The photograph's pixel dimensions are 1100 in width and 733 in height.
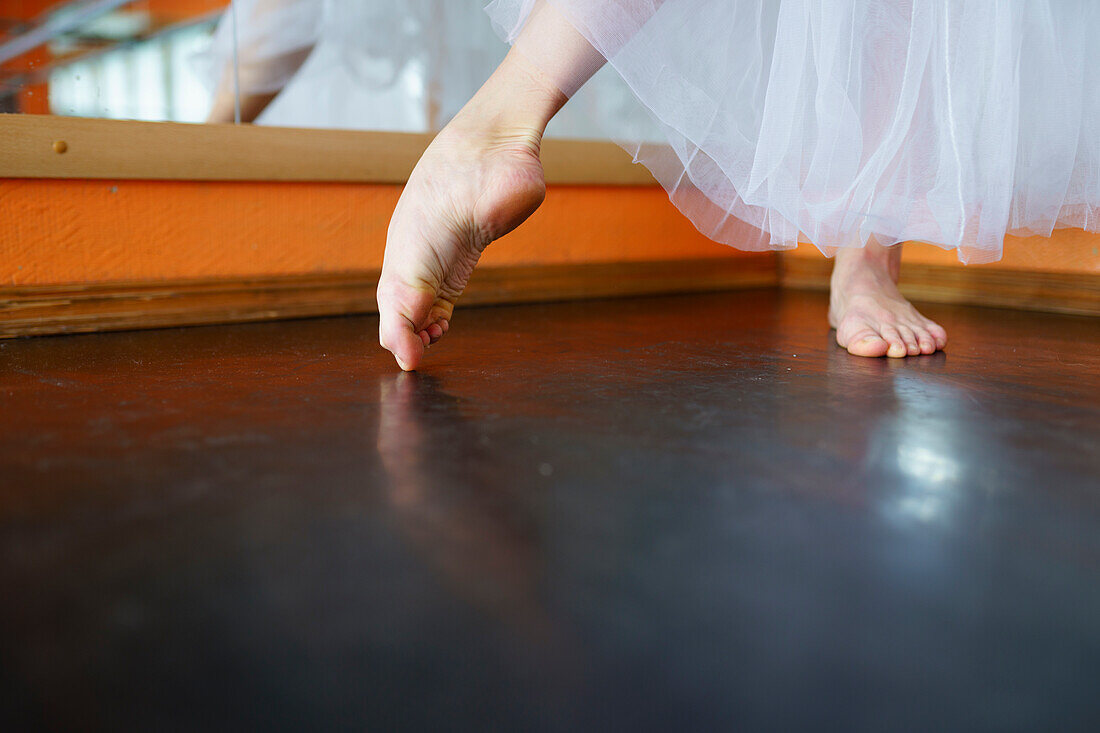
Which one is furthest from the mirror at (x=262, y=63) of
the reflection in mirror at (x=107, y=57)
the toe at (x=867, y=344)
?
the toe at (x=867, y=344)

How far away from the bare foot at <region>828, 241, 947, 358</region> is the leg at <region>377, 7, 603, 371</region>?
0.41 m

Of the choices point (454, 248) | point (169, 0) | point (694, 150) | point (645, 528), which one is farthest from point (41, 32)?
point (645, 528)

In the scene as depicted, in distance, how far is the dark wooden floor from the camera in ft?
0.98

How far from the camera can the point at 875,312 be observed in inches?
40.0

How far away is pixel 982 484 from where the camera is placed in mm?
513

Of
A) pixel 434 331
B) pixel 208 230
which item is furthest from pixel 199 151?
pixel 434 331

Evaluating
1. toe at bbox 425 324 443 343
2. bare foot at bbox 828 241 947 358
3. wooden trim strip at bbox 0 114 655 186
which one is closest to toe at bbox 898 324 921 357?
bare foot at bbox 828 241 947 358

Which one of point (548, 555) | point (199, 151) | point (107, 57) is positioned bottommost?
point (548, 555)

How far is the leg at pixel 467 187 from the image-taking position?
780 millimetres

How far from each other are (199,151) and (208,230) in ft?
0.35

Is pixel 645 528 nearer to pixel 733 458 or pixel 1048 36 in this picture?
pixel 733 458

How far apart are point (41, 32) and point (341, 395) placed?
818mm

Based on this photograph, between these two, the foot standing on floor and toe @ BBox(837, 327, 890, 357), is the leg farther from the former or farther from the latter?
toe @ BBox(837, 327, 890, 357)

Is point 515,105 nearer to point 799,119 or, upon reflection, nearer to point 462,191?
point 462,191
